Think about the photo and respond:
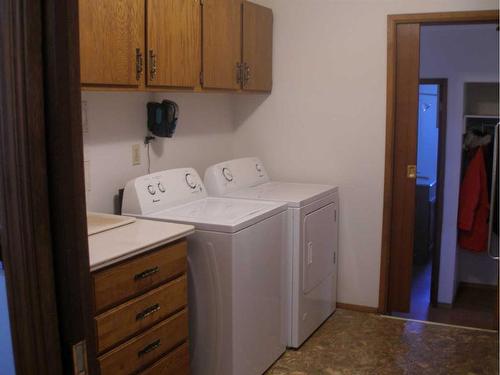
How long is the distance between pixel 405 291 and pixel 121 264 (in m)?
2.31

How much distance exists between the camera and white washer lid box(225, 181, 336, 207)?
316 cm

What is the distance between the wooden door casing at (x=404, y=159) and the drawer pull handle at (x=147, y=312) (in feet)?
6.46

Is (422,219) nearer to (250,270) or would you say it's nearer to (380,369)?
(380,369)

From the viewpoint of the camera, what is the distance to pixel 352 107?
3.69 meters

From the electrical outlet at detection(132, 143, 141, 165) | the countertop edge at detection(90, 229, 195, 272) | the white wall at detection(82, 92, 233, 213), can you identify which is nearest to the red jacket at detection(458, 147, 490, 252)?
the white wall at detection(82, 92, 233, 213)

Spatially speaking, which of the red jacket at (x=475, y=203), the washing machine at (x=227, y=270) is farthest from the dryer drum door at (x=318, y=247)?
the red jacket at (x=475, y=203)

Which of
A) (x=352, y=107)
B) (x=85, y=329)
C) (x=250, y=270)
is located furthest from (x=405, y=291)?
(x=85, y=329)

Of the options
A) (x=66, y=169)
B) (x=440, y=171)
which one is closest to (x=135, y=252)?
(x=66, y=169)

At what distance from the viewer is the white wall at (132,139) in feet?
9.14

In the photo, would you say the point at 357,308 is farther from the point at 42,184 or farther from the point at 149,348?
the point at 42,184

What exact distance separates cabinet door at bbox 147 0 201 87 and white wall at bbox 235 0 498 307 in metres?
1.02

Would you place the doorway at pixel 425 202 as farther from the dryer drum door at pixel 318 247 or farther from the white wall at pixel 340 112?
the dryer drum door at pixel 318 247

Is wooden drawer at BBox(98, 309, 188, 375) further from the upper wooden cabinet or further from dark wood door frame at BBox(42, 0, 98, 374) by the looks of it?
dark wood door frame at BBox(42, 0, 98, 374)

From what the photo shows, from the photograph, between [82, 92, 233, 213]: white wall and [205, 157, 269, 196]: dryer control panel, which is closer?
[82, 92, 233, 213]: white wall
